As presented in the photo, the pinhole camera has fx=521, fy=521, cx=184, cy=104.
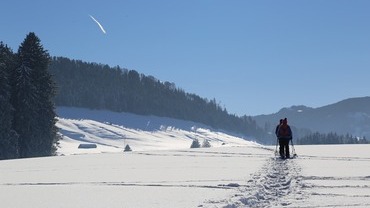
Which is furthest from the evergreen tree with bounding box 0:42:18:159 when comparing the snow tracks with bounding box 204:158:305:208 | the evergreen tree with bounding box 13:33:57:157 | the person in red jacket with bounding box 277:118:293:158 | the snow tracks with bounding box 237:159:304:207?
the snow tracks with bounding box 204:158:305:208

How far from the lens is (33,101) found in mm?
51500

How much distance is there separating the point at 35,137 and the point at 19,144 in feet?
5.45

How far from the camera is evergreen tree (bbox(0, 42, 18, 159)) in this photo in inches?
1836

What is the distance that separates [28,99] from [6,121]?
424cm

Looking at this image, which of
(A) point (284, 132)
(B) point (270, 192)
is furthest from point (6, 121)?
(B) point (270, 192)

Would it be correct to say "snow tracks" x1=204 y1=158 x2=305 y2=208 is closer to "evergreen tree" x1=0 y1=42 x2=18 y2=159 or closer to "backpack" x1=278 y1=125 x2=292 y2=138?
"backpack" x1=278 y1=125 x2=292 y2=138

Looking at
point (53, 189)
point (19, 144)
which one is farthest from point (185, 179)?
point (19, 144)

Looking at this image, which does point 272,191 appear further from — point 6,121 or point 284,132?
point 6,121

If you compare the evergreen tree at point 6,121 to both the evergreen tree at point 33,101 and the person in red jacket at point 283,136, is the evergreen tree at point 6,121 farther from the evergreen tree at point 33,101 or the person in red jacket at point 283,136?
the person in red jacket at point 283,136

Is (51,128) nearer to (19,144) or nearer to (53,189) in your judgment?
(19,144)

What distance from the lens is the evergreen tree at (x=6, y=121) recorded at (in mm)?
46625

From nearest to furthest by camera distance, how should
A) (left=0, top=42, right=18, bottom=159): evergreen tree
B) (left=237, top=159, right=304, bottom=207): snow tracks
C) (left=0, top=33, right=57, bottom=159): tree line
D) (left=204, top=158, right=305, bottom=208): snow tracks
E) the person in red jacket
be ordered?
(left=204, top=158, right=305, bottom=208): snow tracks, (left=237, top=159, right=304, bottom=207): snow tracks, the person in red jacket, (left=0, top=42, right=18, bottom=159): evergreen tree, (left=0, top=33, right=57, bottom=159): tree line

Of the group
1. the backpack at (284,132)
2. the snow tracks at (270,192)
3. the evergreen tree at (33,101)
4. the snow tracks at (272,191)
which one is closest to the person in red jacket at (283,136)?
the backpack at (284,132)

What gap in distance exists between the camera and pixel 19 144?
5022 cm
